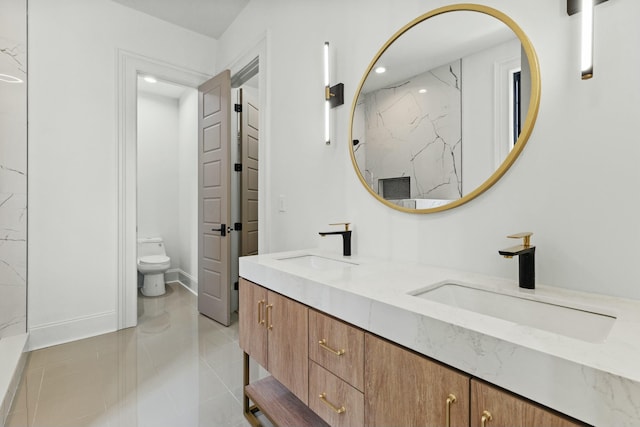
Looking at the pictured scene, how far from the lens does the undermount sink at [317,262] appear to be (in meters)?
1.47

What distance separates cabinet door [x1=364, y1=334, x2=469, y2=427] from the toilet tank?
152 inches

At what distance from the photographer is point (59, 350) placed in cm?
232

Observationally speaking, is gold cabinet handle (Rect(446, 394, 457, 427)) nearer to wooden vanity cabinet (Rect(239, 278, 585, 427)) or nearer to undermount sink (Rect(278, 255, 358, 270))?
wooden vanity cabinet (Rect(239, 278, 585, 427))

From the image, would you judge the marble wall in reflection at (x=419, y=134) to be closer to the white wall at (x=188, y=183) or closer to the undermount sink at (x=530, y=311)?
the undermount sink at (x=530, y=311)

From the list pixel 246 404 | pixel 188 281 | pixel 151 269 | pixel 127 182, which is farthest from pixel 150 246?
pixel 246 404

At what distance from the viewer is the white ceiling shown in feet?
8.75

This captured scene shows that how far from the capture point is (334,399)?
1.00 meters

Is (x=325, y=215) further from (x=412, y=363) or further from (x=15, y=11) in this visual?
(x=15, y=11)

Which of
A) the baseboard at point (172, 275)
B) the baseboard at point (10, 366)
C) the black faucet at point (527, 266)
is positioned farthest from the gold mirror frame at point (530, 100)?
the baseboard at point (172, 275)

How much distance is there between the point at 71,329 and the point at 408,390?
286 cm

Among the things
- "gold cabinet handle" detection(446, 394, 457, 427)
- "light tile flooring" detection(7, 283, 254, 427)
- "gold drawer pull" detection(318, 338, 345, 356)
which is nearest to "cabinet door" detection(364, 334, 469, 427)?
"gold cabinet handle" detection(446, 394, 457, 427)

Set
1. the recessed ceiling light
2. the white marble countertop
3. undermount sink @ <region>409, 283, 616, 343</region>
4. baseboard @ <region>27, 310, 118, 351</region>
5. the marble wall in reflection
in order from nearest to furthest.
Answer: the white marble countertop
undermount sink @ <region>409, 283, 616, 343</region>
the marble wall in reflection
the recessed ceiling light
baseboard @ <region>27, 310, 118, 351</region>

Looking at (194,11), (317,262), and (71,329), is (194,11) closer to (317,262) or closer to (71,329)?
(317,262)

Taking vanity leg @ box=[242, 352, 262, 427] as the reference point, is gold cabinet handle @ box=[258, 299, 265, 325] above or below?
above
